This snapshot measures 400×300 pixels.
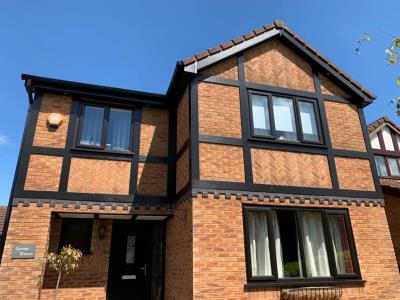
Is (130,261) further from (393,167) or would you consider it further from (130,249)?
(393,167)

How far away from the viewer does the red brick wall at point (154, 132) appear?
361 inches

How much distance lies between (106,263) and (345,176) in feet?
22.3

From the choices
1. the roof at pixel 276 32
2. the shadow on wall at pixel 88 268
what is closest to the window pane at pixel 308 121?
the roof at pixel 276 32

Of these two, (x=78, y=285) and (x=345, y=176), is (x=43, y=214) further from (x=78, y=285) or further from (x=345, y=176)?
(x=345, y=176)

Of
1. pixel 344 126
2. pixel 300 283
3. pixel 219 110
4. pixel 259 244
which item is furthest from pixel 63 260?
pixel 344 126

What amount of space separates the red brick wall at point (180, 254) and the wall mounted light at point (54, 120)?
406cm

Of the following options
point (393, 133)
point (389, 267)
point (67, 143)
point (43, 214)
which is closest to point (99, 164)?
point (67, 143)

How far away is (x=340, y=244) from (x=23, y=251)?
24.9 ft

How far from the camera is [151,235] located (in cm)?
927

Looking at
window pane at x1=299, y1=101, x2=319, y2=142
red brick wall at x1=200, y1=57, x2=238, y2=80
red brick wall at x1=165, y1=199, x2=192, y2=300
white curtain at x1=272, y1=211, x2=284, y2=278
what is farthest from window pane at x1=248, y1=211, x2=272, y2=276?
red brick wall at x1=200, y1=57, x2=238, y2=80

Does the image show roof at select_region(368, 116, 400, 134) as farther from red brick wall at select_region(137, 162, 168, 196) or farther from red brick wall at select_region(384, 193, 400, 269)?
red brick wall at select_region(137, 162, 168, 196)

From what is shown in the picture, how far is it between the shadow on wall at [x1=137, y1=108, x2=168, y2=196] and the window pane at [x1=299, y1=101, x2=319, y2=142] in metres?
4.01

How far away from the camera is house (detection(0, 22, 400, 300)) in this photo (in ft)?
22.8

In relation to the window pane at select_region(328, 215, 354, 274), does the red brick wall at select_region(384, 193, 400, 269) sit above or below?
above
